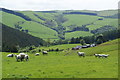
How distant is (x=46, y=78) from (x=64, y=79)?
2.48 metres

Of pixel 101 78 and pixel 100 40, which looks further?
pixel 100 40

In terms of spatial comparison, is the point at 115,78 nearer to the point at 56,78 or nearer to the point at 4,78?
the point at 56,78

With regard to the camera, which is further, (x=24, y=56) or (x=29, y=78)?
(x=24, y=56)

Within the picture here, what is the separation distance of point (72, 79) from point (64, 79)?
1.01 metres

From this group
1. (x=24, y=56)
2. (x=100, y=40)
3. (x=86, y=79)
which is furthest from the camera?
(x=100, y=40)

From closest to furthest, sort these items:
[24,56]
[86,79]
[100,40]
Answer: [86,79] → [24,56] → [100,40]

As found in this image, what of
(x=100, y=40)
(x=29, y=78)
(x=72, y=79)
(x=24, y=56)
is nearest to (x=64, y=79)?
(x=72, y=79)

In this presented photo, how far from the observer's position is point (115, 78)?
24469mm

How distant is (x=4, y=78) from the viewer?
25.6 metres

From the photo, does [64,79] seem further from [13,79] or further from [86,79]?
[13,79]

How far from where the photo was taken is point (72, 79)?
24.6 meters

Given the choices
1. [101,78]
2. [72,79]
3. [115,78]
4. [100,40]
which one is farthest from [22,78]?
[100,40]

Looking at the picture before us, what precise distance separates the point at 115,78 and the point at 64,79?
639 centimetres

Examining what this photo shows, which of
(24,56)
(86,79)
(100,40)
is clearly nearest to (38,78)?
(86,79)
